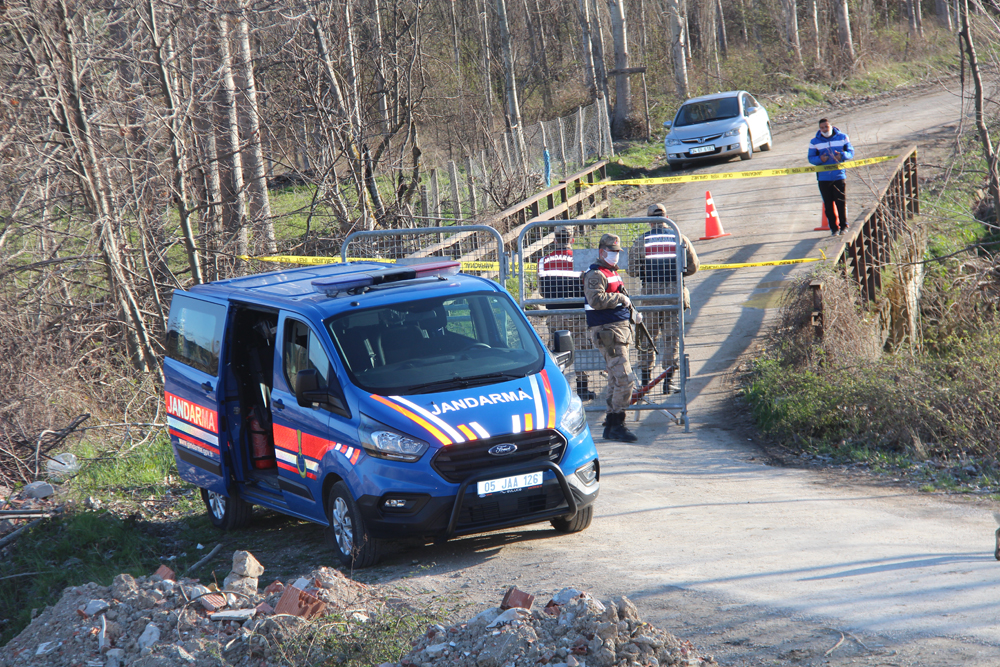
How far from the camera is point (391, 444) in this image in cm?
594

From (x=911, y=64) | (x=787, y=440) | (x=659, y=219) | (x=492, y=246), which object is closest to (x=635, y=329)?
(x=659, y=219)

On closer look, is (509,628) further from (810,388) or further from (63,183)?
(63,183)

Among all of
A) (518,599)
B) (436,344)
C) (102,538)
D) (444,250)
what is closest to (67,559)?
(102,538)

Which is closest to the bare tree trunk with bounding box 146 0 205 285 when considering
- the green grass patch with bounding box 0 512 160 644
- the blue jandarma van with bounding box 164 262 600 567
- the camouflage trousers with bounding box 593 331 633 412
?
the blue jandarma van with bounding box 164 262 600 567

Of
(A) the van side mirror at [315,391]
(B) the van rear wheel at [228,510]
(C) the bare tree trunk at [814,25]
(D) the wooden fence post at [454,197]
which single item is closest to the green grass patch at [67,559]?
(B) the van rear wheel at [228,510]

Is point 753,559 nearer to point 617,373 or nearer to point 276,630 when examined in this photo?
point 276,630

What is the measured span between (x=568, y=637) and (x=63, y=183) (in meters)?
10.2

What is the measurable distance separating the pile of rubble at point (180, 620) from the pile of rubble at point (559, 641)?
76 centimetres

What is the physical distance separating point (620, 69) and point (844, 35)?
546 inches

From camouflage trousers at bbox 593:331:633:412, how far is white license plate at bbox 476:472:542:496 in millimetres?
3473

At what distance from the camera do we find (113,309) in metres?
12.1

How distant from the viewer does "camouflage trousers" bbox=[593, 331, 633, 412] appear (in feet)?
30.9

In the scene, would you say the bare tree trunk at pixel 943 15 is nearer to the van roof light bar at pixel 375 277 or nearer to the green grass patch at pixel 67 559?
the van roof light bar at pixel 375 277

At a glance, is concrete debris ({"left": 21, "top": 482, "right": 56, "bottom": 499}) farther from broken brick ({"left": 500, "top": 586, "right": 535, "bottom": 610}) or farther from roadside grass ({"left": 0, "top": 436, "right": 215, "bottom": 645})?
broken brick ({"left": 500, "top": 586, "right": 535, "bottom": 610})
